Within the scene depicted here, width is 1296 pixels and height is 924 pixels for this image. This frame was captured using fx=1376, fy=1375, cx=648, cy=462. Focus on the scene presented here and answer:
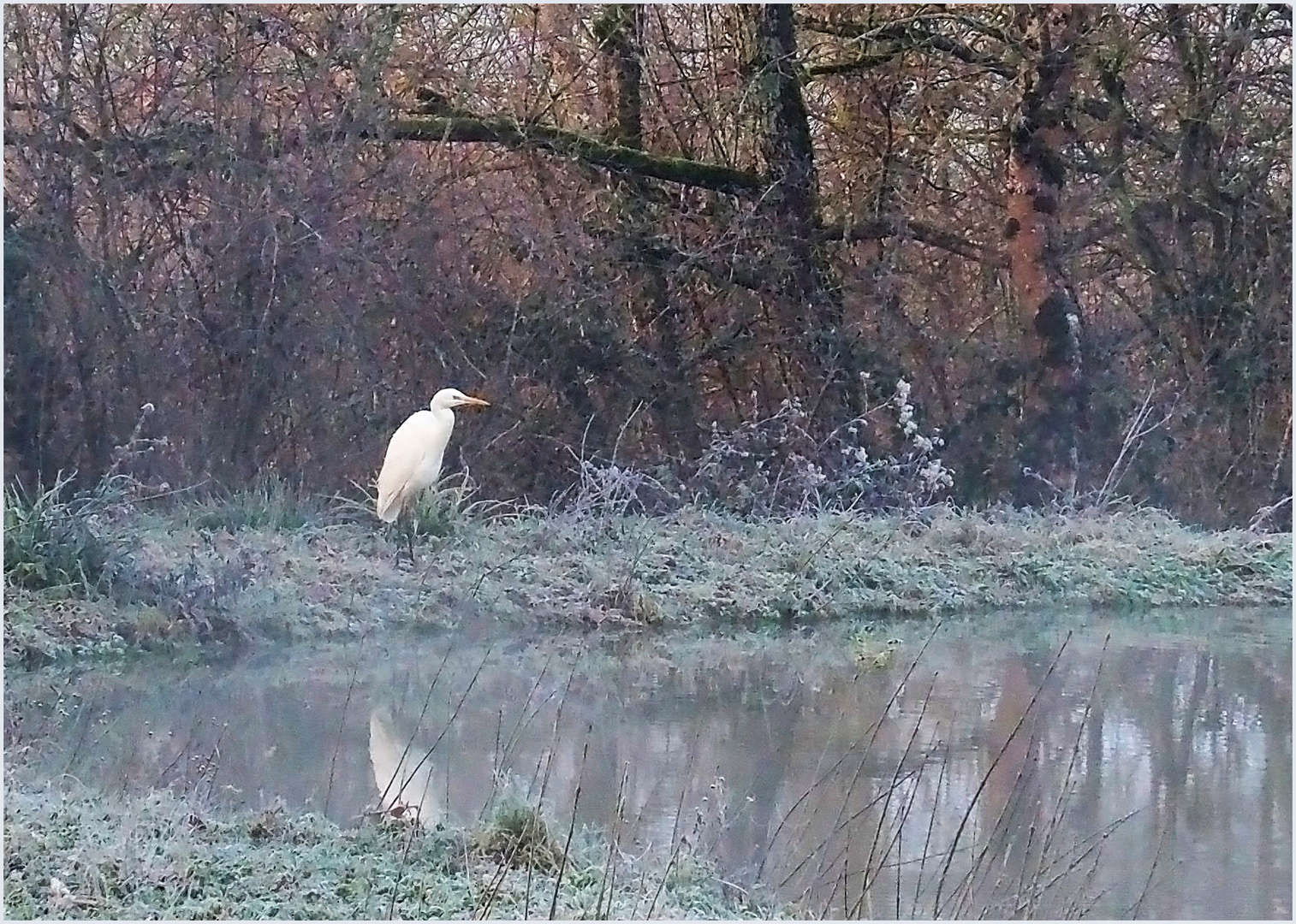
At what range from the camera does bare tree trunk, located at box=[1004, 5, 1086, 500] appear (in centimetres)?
479

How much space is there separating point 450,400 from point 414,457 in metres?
0.24

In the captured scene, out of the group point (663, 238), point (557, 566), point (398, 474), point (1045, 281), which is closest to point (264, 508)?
point (398, 474)

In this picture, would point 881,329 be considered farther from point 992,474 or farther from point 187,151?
point 187,151

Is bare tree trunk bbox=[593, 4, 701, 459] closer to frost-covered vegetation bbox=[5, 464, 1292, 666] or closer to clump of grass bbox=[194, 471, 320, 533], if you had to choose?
frost-covered vegetation bbox=[5, 464, 1292, 666]

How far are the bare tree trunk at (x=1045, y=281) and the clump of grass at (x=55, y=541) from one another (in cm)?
A: 305

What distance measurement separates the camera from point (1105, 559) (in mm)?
4480

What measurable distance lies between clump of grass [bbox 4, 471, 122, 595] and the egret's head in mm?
1051

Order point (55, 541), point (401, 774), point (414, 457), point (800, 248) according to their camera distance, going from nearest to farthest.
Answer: point (401, 774) < point (55, 541) < point (414, 457) < point (800, 248)

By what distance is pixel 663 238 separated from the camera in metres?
4.81


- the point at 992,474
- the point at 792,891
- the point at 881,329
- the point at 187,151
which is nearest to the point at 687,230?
the point at 881,329

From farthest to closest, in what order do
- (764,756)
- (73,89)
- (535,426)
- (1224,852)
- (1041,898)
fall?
1. (535,426)
2. (73,89)
3. (764,756)
4. (1224,852)
5. (1041,898)

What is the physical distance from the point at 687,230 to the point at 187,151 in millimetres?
1688

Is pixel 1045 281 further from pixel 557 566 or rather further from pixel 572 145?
pixel 557 566

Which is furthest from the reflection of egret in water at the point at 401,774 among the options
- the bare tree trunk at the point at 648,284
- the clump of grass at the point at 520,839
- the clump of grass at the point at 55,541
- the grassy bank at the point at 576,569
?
the bare tree trunk at the point at 648,284
